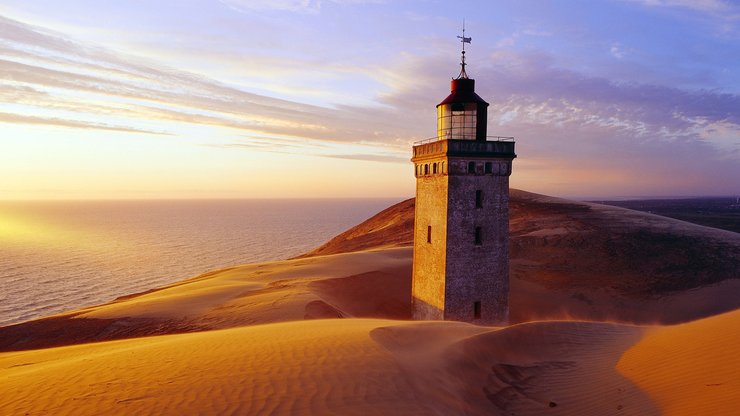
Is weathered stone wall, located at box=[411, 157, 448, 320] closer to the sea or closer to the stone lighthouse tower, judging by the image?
the stone lighthouse tower

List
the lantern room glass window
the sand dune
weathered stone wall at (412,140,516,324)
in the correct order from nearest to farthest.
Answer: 1. the sand dune
2. weathered stone wall at (412,140,516,324)
3. the lantern room glass window

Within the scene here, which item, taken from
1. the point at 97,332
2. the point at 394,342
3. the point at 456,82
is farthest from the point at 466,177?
the point at 97,332

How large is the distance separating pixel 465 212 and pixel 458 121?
3825 millimetres

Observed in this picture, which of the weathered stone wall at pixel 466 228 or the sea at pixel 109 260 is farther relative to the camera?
the sea at pixel 109 260

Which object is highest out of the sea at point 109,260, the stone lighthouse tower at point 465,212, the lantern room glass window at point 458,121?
the lantern room glass window at point 458,121

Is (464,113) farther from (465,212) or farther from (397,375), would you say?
(397,375)

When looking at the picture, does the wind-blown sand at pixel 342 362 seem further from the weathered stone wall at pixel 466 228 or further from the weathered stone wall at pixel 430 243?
the weathered stone wall at pixel 466 228

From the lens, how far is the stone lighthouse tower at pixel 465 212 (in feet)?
55.8

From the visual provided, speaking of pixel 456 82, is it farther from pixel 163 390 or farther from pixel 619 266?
pixel 619 266

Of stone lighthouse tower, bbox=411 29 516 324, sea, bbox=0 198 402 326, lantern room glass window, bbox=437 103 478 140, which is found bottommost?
sea, bbox=0 198 402 326

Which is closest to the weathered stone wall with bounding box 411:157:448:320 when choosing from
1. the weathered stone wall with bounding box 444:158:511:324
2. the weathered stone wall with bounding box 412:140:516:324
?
the weathered stone wall with bounding box 412:140:516:324

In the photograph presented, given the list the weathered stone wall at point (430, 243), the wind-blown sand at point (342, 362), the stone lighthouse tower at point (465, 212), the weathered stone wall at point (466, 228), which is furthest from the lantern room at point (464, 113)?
the wind-blown sand at point (342, 362)

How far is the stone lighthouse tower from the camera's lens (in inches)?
670

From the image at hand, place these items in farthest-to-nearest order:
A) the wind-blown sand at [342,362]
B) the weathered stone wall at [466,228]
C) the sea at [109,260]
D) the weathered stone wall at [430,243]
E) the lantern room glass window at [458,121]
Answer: the sea at [109,260] → the lantern room glass window at [458,121] → the weathered stone wall at [430,243] → the weathered stone wall at [466,228] → the wind-blown sand at [342,362]
